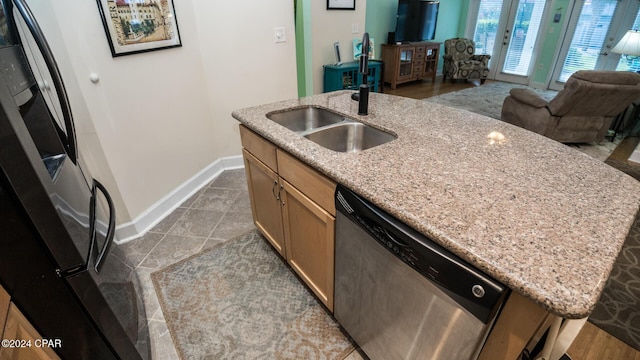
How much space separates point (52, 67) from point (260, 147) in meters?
0.85

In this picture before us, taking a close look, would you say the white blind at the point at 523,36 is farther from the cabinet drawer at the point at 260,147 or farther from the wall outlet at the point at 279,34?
the cabinet drawer at the point at 260,147

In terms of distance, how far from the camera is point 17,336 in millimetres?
740

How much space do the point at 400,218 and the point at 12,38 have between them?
49.1 inches

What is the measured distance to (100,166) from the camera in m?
1.96

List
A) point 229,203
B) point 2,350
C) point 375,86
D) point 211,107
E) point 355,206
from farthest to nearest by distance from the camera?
point 375,86 < point 211,107 < point 229,203 < point 355,206 < point 2,350

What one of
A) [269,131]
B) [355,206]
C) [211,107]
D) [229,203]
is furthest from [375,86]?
[355,206]

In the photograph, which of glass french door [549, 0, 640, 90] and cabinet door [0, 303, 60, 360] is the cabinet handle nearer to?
cabinet door [0, 303, 60, 360]

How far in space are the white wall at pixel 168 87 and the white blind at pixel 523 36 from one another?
19.9 ft

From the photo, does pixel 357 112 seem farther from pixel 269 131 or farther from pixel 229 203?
pixel 229 203

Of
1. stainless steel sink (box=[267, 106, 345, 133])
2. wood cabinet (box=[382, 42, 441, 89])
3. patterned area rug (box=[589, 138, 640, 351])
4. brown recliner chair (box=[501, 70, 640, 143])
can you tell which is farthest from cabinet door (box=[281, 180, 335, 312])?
wood cabinet (box=[382, 42, 441, 89])

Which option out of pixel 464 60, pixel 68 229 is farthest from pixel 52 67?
pixel 464 60

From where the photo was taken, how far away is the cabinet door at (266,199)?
1.62 m

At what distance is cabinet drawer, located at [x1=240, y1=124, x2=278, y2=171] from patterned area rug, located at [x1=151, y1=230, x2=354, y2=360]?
2.40ft

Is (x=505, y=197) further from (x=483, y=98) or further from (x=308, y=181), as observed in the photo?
(x=483, y=98)
